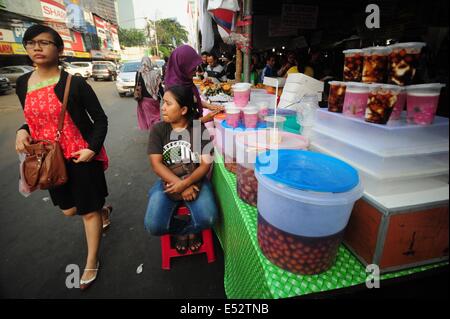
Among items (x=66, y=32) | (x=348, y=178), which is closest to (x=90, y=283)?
(x=348, y=178)

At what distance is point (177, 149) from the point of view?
202 centimetres

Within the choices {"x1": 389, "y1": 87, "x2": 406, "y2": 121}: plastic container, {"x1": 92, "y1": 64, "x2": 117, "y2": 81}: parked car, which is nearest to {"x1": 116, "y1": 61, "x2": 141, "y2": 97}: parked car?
{"x1": 92, "y1": 64, "x2": 117, "y2": 81}: parked car

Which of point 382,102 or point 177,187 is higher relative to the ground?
point 382,102

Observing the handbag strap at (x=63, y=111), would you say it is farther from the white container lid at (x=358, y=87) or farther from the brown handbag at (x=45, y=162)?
the white container lid at (x=358, y=87)

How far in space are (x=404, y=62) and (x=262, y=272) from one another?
1028 millimetres

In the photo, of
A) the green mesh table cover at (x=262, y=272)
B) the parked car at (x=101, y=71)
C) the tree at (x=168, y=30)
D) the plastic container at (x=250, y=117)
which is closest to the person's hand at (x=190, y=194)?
the green mesh table cover at (x=262, y=272)

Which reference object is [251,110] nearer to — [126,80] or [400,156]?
[400,156]

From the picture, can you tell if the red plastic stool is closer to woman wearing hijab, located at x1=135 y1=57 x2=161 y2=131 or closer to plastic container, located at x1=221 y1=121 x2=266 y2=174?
plastic container, located at x1=221 y1=121 x2=266 y2=174

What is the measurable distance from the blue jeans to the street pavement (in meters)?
0.49

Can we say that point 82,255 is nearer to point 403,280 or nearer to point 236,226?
point 236,226

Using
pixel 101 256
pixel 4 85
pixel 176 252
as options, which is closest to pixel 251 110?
pixel 176 252

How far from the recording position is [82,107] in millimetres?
1882

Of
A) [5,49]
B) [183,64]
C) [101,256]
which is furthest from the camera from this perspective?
[5,49]

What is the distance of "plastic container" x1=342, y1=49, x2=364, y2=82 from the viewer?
3.75 ft
